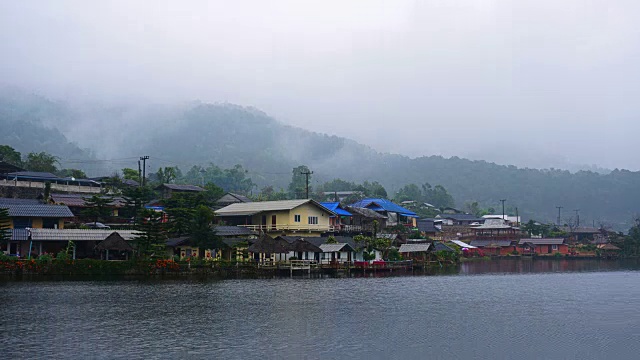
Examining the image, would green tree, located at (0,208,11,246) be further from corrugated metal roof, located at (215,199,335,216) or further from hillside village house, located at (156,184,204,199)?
hillside village house, located at (156,184,204,199)

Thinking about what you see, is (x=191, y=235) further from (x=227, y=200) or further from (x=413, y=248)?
(x=227, y=200)

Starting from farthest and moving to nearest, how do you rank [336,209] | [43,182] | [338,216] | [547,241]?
[547,241], [336,209], [338,216], [43,182]

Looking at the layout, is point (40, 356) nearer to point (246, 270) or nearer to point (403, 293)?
point (403, 293)

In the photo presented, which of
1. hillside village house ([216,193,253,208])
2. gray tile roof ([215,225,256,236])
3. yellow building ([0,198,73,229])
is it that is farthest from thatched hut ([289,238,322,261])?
hillside village house ([216,193,253,208])

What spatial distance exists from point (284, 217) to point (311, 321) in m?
42.4

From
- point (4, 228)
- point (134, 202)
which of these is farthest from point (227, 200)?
point (4, 228)

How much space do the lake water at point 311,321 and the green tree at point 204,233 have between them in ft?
30.6

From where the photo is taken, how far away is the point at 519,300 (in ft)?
135

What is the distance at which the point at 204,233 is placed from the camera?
5856 cm

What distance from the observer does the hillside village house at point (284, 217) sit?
2889 inches

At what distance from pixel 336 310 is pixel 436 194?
151m

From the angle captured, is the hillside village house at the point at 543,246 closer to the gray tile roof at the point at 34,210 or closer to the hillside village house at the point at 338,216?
the hillside village house at the point at 338,216

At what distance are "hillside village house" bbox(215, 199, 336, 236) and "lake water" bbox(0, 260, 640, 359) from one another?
23.7 metres

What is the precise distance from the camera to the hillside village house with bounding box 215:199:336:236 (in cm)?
7338
